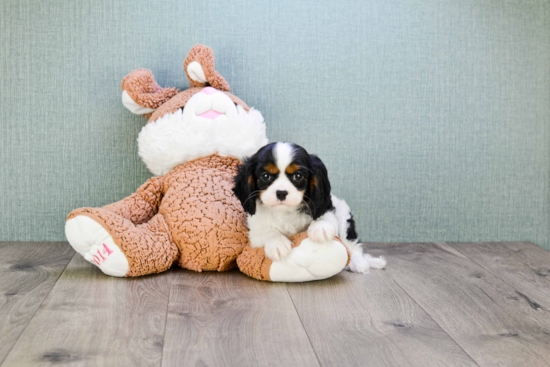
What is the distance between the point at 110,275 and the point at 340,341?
817 mm

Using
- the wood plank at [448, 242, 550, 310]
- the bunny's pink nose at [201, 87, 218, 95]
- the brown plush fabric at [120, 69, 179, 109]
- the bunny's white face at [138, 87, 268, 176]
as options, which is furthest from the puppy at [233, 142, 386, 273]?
the wood plank at [448, 242, 550, 310]

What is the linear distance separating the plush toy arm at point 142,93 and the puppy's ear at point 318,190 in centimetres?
70

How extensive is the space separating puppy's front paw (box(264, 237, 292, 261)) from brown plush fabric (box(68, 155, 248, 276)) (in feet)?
0.59

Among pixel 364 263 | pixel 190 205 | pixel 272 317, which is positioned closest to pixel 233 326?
pixel 272 317

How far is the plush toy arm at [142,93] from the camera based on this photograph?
1828 mm

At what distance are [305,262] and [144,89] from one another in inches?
34.8

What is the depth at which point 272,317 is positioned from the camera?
1.32 m

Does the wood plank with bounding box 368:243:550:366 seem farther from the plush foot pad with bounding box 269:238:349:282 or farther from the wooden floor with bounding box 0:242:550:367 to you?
the plush foot pad with bounding box 269:238:349:282

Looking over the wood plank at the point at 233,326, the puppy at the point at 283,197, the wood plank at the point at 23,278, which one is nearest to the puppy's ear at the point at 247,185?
the puppy at the point at 283,197

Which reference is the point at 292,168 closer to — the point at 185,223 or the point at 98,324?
the point at 185,223

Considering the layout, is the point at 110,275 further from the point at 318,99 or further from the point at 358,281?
the point at 318,99

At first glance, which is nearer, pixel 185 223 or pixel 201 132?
pixel 185 223

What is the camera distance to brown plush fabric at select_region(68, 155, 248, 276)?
5.24ft

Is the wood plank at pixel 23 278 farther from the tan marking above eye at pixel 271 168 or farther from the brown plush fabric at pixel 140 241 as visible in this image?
the tan marking above eye at pixel 271 168
